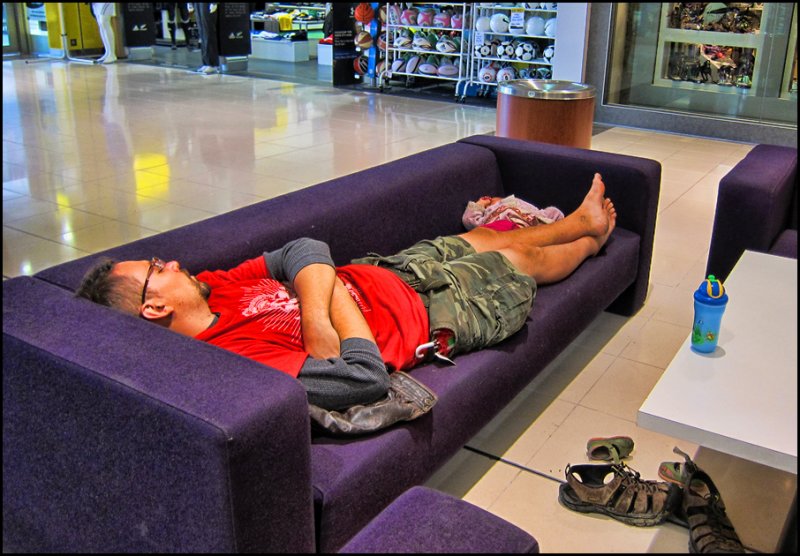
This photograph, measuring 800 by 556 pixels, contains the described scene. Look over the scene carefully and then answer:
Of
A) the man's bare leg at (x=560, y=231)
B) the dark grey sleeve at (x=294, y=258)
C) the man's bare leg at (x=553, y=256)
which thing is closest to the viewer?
the dark grey sleeve at (x=294, y=258)

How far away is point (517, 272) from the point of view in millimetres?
2525

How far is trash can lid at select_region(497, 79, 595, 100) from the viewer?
4.33m

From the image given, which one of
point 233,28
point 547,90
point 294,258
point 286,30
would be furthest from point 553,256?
point 286,30

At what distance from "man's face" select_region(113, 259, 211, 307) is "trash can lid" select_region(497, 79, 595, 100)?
287 cm

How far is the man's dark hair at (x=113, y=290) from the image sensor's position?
1836 mm

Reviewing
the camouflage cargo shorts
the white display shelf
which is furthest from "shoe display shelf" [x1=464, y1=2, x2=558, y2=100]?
the camouflage cargo shorts

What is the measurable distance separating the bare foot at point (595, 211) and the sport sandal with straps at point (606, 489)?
1.11m

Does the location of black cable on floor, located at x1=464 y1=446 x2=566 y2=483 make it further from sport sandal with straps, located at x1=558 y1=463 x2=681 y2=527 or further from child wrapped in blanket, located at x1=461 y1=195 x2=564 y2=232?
child wrapped in blanket, located at x1=461 y1=195 x2=564 y2=232

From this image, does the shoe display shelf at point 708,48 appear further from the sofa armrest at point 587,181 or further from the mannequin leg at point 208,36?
the mannequin leg at point 208,36

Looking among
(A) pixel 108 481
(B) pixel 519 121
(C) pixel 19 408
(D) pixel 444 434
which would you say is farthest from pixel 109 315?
(B) pixel 519 121

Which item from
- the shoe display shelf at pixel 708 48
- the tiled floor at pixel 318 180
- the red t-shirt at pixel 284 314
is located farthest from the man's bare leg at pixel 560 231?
the shoe display shelf at pixel 708 48

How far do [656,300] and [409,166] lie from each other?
4.33 ft

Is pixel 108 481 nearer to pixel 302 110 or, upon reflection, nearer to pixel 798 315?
pixel 798 315

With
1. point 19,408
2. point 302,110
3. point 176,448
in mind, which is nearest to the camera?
point 176,448
